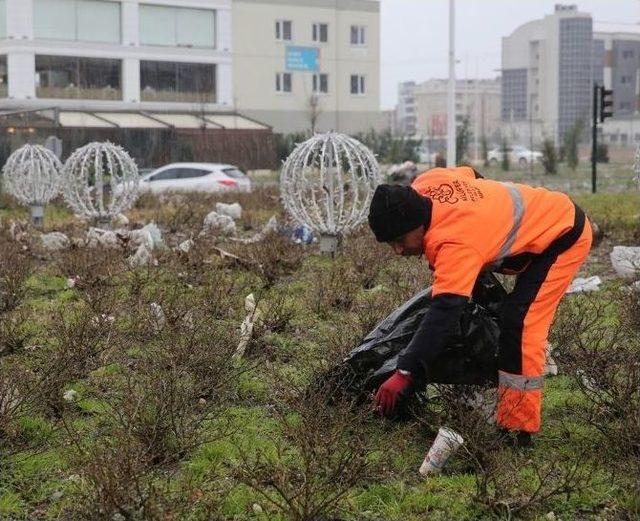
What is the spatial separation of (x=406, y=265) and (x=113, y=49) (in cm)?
3518

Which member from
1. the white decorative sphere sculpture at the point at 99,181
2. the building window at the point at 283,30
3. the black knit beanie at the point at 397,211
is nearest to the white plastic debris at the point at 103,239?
the white decorative sphere sculpture at the point at 99,181

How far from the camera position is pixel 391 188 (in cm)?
406

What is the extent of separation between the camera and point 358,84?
2003 inches

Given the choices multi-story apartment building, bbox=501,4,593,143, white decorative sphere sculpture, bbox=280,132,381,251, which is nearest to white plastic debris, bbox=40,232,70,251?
white decorative sphere sculpture, bbox=280,132,381,251

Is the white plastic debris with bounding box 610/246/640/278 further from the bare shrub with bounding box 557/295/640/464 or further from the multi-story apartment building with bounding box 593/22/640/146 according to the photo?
the multi-story apartment building with bounding box 593/22/640/146

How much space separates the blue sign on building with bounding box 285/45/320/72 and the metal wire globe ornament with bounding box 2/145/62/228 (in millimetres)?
32822

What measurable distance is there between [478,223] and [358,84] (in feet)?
156

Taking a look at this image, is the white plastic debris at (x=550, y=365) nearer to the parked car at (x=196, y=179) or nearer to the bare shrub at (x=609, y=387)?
→ the bare shrub at (x=609, y=387)

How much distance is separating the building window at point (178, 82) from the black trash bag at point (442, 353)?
129 feet

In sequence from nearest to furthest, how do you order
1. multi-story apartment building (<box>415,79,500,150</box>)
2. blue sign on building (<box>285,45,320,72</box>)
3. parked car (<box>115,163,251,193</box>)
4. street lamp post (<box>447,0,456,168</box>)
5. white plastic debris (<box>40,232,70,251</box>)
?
white plastic debris (<box>40,232,70,251</box>) < parked car (<box>115,163,251,193</box>) < street lamp post (<box>447,0,456,168</box>) < blue sign on building (<box>285,45,320,72</box>) < multi-story apartment building (<box>415,79,500,150</box>)

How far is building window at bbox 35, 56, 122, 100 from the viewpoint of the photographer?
1586 inches

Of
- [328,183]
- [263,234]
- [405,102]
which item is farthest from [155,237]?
[405,102]

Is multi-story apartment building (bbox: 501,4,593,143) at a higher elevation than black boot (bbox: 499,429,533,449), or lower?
higher

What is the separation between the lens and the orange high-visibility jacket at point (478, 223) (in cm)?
393
